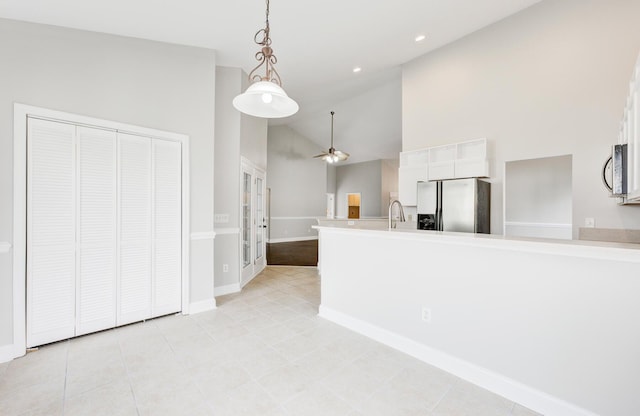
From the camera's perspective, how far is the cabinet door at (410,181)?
465 cm

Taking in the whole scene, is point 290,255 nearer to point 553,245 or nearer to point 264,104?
point 264,104

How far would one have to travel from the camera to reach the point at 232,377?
2.09m

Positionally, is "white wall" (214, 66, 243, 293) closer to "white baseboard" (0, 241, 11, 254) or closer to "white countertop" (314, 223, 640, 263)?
"white baseboard" (0, 241, 11, 254)

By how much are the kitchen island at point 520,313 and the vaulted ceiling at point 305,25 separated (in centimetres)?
275

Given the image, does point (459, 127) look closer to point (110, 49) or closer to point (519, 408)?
point (519, 408)

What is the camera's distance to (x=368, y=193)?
11.1 metres

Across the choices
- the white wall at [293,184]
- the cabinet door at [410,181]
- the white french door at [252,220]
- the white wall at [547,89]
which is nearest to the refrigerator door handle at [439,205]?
the cabinet door at [410,181]

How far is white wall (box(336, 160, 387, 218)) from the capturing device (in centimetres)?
1080

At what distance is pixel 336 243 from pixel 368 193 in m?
8.19

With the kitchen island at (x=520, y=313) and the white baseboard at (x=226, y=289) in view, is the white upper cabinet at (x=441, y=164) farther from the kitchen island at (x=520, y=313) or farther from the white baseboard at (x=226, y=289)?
the white baseboard at (x=226, y=289)

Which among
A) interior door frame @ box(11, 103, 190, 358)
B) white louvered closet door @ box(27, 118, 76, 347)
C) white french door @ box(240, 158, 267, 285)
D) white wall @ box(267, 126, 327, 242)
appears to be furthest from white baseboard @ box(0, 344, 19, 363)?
white wall @ box(267, 126, 327, 242)

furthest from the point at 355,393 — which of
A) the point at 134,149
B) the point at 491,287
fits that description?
the point at 134,149

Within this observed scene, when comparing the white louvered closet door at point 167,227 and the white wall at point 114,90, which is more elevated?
the white wall at point 114,90

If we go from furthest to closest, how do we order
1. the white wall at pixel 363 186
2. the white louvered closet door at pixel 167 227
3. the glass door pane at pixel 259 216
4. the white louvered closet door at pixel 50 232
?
the white wall at pixel 363 186 < the glass door pane at pixel 259 216 < the white louvered closet door at pixel 167 227 < the white louvered closet door at pixel 50 232
